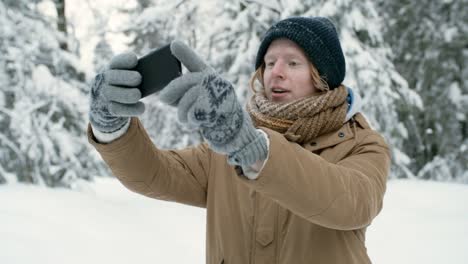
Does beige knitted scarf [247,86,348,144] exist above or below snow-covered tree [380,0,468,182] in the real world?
above

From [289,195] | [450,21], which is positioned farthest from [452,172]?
[289,195]

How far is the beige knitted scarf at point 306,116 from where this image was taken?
5.70 feet

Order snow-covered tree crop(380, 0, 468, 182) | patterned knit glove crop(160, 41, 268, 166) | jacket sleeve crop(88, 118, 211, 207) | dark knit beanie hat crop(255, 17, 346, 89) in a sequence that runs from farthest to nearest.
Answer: snow-covered tree crop(380, 0, 468, 182) → dark knit beanie hat crop(255, 17, 346, 89) → jacket sleeve crop(88, 118, 211, 207) → patterned knit glove crop(160, 41, 268, 166)

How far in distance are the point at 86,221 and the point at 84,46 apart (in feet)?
20.5

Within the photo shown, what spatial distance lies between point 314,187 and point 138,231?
205 inches

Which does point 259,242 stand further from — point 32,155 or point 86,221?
point 32,155

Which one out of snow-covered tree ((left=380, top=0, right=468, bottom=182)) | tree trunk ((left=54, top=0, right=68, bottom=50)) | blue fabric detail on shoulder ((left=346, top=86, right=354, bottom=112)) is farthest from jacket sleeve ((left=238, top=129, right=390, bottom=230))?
snow-covered tree ((left=380, top=0, right=468, bottom=182))

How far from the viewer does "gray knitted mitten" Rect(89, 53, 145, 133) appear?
134 cm

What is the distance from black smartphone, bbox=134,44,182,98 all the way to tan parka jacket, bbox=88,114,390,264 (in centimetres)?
33

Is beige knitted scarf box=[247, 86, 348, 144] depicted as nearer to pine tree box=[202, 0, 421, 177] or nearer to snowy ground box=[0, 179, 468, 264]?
snowy ground box=[0, 179, 468, 264]

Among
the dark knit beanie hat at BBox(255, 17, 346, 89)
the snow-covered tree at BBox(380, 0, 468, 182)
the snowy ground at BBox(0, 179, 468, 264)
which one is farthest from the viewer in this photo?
the snow-covered tree at BBox(380, 0, 468, 182)

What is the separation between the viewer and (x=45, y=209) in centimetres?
598

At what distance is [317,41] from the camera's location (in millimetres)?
1916

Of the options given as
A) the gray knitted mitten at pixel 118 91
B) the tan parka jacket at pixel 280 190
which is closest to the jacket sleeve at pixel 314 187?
the tan parka jacket at pixel 280 190
